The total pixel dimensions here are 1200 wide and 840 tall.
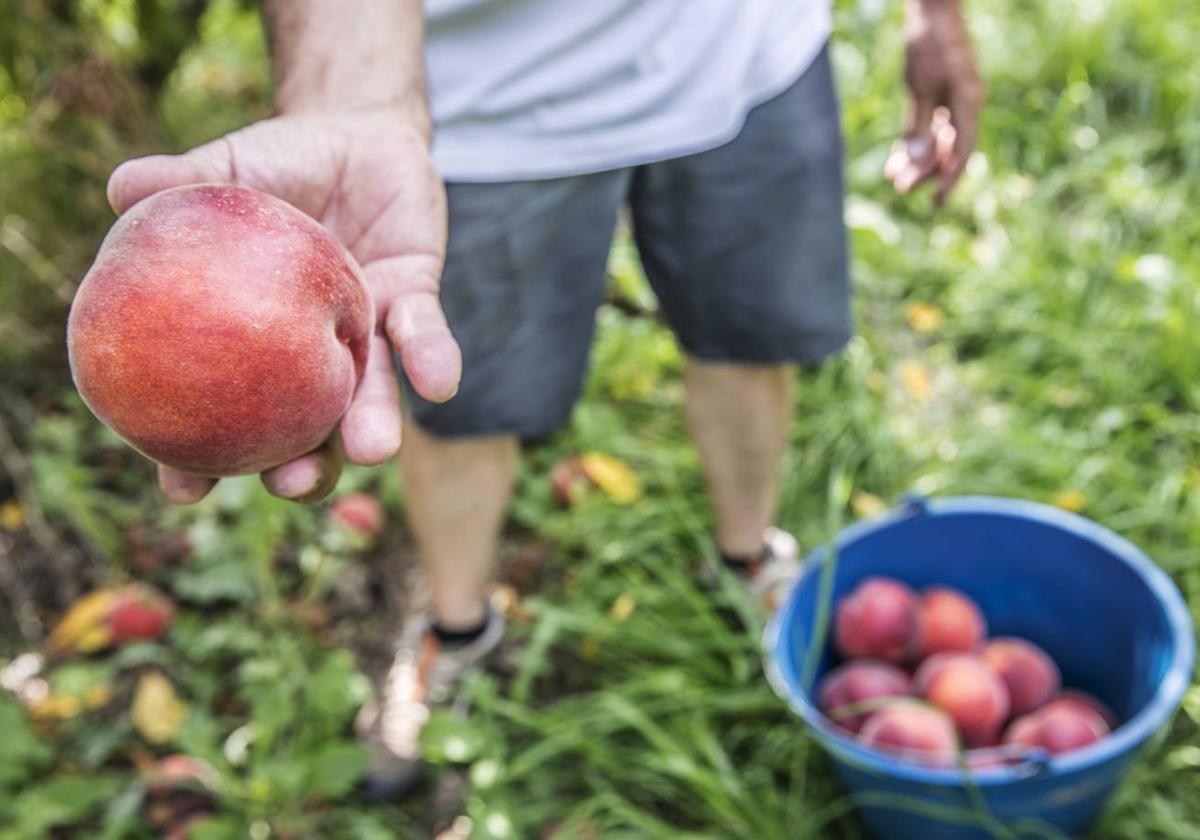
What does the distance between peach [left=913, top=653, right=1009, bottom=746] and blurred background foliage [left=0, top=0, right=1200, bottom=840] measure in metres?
0.24

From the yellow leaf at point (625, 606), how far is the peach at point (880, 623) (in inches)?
17.3

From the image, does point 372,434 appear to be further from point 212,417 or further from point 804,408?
point 804,408

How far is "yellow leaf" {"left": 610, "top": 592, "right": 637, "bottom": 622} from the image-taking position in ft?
7.36

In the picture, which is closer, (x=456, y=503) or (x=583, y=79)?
(x=583, y=79)

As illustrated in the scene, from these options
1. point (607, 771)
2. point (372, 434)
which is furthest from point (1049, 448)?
point (372, 434)

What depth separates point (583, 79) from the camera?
61.4 inches

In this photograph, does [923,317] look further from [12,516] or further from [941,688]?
[12,516]

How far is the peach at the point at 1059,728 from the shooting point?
1730 millimetres

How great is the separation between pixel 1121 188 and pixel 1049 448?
988 mm

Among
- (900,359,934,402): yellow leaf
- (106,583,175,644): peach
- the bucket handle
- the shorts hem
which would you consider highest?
the shorts hem

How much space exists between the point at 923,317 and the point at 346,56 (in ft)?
6.35

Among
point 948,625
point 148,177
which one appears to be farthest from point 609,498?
point 148,177

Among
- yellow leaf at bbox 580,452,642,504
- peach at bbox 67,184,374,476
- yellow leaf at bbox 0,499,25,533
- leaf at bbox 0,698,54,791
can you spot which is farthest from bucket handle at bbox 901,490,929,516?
yellow leaf at bbox 0,499,25,533

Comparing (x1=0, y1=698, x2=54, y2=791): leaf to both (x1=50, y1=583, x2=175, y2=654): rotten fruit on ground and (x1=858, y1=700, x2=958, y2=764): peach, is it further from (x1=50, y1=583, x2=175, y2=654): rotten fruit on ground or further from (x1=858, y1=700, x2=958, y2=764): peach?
(x1=858, y1=700, x2=958, y2=764): peach
